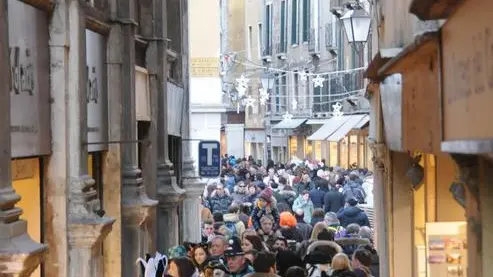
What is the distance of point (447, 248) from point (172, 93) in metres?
9.06

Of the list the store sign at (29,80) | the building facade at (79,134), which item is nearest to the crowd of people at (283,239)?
the building facade at (79,134)

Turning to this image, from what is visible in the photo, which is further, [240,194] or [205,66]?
[205,66]

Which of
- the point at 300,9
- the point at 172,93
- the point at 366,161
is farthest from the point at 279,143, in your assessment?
the point at 172,93

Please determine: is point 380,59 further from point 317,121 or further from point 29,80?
point 317,121

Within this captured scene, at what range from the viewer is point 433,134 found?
7648 mm

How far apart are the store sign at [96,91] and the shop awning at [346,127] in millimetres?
24956

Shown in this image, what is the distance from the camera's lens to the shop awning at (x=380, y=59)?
33.1ft

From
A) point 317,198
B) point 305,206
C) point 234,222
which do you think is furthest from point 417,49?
point 317,198

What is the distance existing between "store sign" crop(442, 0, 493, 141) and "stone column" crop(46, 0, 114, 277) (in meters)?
4.21

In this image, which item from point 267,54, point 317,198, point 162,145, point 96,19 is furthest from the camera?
point 267,54

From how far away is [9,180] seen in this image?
8.16 meters

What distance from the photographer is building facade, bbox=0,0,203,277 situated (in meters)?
8.77

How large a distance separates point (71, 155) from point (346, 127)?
29.0m

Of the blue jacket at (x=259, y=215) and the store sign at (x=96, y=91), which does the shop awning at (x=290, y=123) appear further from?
the store sign at (x=96, y=91)
